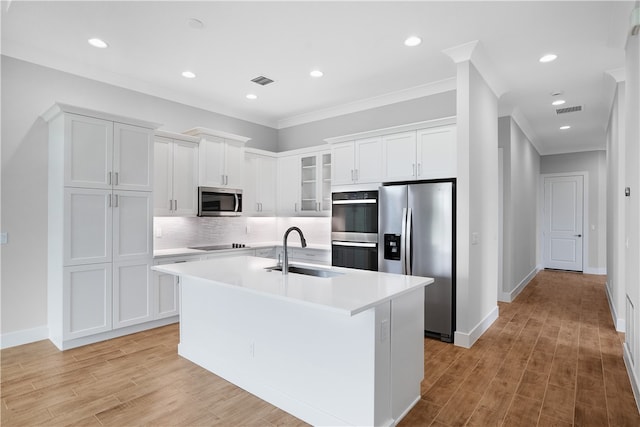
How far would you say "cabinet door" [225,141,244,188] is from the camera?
16.4ft

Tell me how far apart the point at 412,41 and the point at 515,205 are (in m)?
3.56

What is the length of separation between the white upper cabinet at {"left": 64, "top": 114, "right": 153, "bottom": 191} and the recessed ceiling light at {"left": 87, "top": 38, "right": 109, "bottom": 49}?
0.71 meters

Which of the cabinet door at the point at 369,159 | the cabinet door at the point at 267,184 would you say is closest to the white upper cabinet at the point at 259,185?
the cabinet door at the point at 267,184

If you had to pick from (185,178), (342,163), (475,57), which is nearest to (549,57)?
(475,57)

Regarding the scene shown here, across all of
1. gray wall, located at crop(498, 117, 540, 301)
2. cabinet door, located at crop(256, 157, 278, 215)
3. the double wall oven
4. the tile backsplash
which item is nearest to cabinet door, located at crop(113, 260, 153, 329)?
the tile backsplash

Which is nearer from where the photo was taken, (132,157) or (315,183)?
(132,157)

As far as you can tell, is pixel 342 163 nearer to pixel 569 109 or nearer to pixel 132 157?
pixel 132 157

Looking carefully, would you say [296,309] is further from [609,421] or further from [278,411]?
[609,421]

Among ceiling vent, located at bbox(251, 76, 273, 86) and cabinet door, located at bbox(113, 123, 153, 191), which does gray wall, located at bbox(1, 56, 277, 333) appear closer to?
cabinet door, located at bbox(113, 123, 153, 191)

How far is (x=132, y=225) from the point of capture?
151 inches

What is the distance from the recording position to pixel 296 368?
231 cm

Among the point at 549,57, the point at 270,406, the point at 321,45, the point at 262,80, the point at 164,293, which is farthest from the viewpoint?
the point at 262,80

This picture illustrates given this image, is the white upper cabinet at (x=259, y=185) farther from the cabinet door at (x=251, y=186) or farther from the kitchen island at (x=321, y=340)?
the kitchen island at (x=321, y=340)

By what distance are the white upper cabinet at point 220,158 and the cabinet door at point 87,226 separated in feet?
4.29
